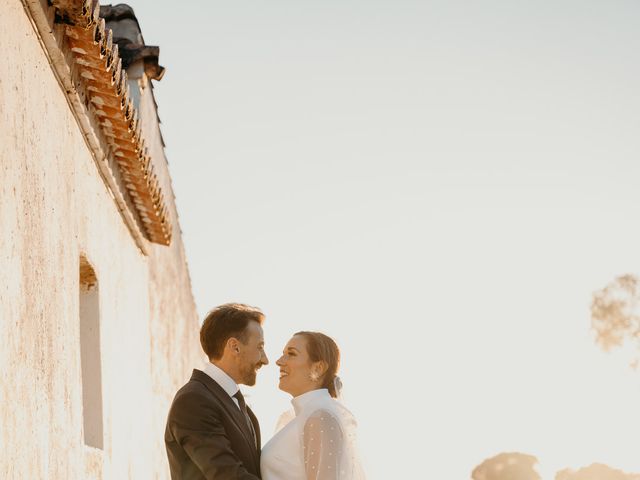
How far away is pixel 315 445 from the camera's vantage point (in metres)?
4.46

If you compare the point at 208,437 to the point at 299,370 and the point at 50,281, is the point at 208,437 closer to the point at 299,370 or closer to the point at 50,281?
the point at 299,370

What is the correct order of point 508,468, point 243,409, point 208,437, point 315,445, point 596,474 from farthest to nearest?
point 508,468 → point 596,474 → point 243,409 → point 315,445 → point 208,437

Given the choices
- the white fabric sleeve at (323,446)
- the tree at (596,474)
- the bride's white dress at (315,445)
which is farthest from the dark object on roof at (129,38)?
the tree at (596,474)

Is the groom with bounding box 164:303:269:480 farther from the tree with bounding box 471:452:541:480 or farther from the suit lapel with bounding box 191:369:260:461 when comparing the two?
the tree with bounding box 471:452:541:480

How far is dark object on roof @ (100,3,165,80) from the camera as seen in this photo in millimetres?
9312

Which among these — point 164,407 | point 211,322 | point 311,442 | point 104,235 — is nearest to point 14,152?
point 211,322

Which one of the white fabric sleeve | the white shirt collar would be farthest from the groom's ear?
the white fabric sleeve

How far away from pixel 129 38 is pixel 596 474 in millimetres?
15700

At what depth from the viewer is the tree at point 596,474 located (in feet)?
69.0

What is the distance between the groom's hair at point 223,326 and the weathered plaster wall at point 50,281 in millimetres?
676

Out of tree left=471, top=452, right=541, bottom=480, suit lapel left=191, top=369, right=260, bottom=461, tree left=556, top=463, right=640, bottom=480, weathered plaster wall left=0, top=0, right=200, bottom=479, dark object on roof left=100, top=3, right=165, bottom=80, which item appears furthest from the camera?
tree left=471, top=452, right=541, bottom=480

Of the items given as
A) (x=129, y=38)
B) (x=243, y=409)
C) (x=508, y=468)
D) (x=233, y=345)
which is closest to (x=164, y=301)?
(x=129, y=38)

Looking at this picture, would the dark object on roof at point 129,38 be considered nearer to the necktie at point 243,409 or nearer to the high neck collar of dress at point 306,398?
the necktie at point 243,409

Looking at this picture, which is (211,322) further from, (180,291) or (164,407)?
(180,291)
